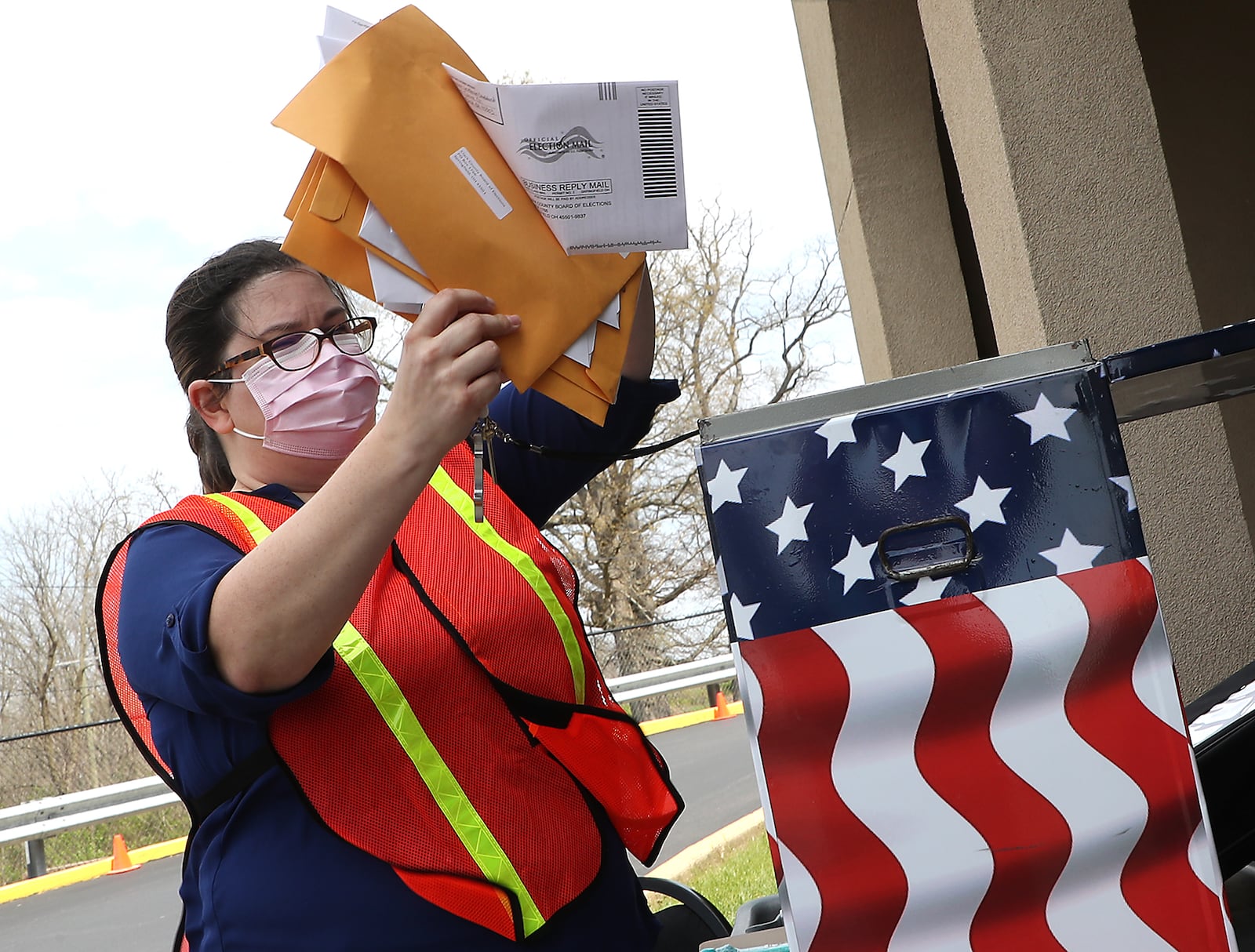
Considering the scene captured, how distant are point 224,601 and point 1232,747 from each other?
4.97 feet

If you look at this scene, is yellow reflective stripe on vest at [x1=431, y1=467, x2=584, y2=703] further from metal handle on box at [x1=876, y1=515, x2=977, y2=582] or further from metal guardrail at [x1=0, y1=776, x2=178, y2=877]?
metal guardrail at [x1=0, y1=776, x2=178, y2=877]

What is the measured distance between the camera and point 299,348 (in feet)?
5.79

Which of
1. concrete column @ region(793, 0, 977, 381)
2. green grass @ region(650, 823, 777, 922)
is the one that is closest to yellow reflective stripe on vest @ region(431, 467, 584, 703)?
green grass @ region(650, 823, 777, 922)

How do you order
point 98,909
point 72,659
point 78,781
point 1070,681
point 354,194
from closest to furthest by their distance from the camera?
point 1070,681 < point 354,194 < point 98,909 < point 78,781 < point 72,659

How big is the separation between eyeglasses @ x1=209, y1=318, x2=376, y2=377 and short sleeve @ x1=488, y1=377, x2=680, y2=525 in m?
0.29

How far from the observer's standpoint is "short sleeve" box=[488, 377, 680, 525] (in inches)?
70.9

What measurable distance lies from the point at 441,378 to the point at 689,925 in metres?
1.10

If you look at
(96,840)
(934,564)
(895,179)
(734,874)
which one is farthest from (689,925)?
(96,840)

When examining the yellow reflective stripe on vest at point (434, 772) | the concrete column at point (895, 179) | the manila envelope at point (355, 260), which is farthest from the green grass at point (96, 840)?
the manila envelope at point (355, 260)

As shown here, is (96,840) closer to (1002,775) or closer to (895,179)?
(895,179)

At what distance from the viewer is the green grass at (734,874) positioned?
5070mm

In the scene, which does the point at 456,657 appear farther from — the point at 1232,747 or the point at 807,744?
the point at 1232,747

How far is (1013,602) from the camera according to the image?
1.15 m

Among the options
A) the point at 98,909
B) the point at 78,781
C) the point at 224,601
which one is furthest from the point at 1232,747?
the point at 78,781
